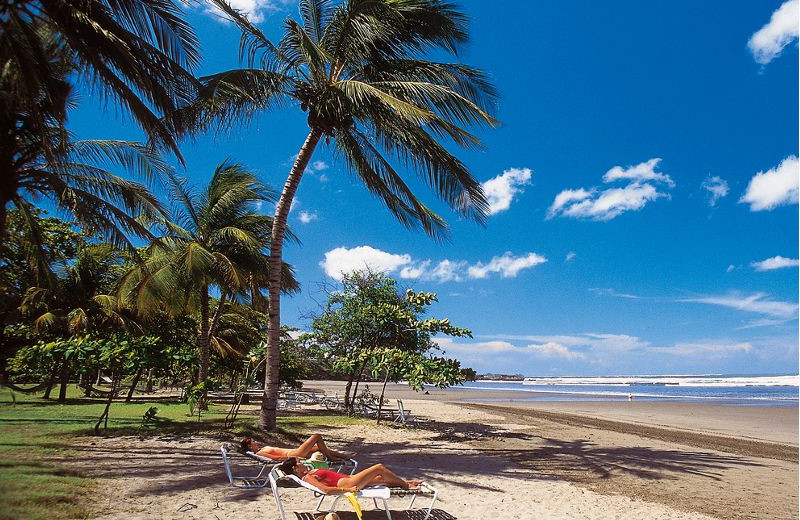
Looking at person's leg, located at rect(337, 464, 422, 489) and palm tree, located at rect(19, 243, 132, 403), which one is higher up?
palm tree, located at rect(19, 243, 132, 403)

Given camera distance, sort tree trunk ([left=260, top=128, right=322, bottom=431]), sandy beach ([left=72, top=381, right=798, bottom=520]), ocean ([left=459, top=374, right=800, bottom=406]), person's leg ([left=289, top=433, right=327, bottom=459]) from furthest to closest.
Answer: ocean ([left=459, top=374, right=800, bottom=406]), tree trunk ([left=260, top=128, right=322, bottom=431]), person's leg ([left=289, top=433, right=327, bottom=459]), sandy beach ([left=72, top=381, right=798, bottom=520])

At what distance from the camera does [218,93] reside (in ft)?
31.2

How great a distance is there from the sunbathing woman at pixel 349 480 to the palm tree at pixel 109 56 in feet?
15.6

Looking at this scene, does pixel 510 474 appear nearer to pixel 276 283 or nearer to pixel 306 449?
→ pixel 306 449

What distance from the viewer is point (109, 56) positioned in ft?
21.8

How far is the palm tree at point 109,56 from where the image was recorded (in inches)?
222

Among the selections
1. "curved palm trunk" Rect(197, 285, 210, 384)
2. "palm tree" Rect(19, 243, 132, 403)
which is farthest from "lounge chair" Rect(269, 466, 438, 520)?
"palm tree" Rect(19, 243, 132, 403)

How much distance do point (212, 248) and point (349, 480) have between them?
12357 mm

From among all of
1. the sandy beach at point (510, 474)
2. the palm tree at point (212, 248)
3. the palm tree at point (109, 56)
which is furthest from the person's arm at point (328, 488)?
the palm tree at point (212, 248)

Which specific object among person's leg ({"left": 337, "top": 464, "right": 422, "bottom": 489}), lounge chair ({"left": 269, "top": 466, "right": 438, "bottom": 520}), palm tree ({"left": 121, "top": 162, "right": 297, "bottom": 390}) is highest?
palm tree ({"left": 121, "top": 162, "right": 297, "bottom": 390})

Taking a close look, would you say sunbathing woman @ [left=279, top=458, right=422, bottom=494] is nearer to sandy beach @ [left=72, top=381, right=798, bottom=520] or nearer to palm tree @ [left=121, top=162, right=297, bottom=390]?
sandy beach @ [left=72, top=381, right=798, bottom=520]

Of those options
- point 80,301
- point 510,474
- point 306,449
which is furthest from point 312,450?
point 80,301

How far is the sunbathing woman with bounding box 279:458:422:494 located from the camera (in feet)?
15.2

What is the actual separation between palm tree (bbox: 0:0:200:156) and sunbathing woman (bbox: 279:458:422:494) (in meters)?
4.76
